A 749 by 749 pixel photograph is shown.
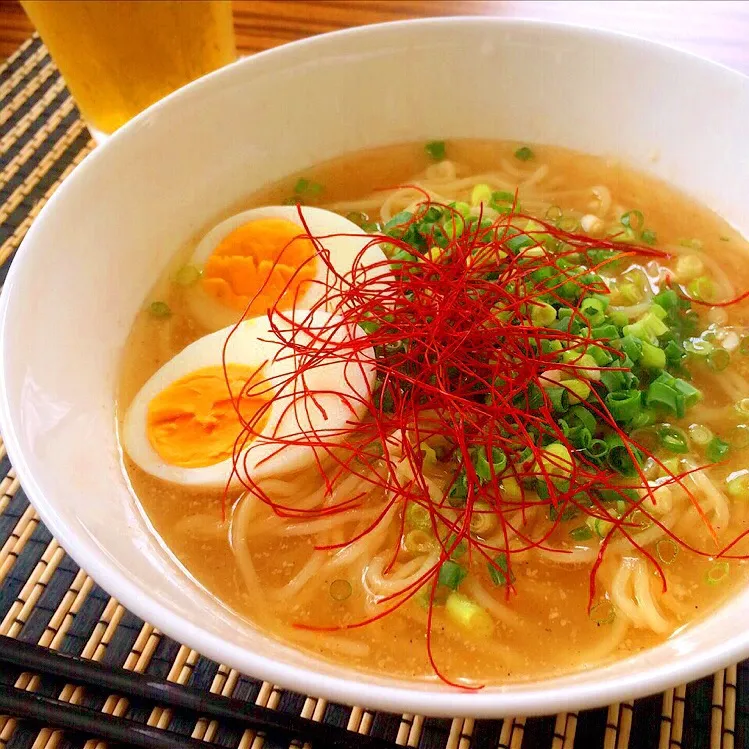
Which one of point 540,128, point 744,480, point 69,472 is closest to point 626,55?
point 540,128

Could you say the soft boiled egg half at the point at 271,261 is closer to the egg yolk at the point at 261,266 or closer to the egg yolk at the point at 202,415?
the egg yolk at the point at 261,266

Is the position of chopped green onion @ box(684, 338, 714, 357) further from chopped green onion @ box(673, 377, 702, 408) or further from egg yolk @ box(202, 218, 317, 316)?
egg yolk @ box(202, 218, 317, 316)

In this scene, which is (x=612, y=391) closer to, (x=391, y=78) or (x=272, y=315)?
(x=272, y=315)

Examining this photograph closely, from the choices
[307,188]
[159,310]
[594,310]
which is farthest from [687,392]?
[159,310]

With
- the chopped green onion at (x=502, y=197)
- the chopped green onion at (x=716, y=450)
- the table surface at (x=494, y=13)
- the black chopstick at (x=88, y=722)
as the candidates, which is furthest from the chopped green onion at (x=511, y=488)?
the table surface at (x=494, y=13)

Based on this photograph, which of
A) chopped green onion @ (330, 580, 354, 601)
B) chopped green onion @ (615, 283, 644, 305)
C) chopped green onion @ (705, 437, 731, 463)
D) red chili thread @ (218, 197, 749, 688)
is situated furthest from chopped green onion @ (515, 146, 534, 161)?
chopped green onion @ (330, 580, 354, 601)

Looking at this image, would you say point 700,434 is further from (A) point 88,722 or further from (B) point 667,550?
(A) point 88,722

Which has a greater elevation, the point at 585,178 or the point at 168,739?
the point at 585,178
